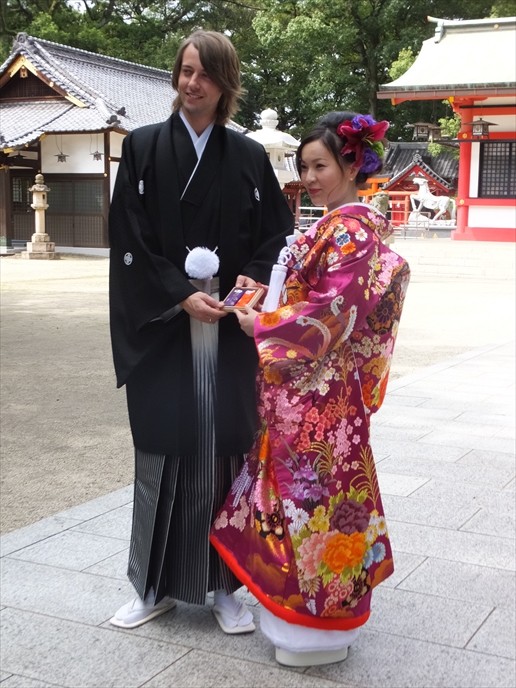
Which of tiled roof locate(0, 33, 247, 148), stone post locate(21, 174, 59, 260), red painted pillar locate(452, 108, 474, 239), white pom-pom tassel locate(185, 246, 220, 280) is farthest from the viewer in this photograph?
tiled roof locate(0, 33, 247, 148)

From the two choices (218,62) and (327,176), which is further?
(218,62)

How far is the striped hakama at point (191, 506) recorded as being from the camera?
2172 mm

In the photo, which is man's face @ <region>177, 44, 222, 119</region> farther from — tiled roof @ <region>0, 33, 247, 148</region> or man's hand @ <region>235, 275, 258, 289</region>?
tiled roof @ <region>0, 33, 247, 148</region>

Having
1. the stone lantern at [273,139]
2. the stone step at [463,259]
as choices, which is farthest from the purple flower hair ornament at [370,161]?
the stone step at [463,259]

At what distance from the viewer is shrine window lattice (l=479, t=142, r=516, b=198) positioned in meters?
18.5

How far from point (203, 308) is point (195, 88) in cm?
58

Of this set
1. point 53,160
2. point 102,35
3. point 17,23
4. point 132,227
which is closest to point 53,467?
point 132,227

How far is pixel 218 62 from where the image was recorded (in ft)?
6.93

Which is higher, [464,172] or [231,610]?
[464,172]

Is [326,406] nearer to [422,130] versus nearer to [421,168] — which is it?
[422,130]

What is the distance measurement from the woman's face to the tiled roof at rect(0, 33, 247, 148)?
55.3ft

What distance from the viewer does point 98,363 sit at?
21.3ft

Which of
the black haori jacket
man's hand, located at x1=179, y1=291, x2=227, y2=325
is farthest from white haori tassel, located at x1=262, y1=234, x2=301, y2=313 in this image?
the black haori jacket

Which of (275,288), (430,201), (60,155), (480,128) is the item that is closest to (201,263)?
(275,288)
